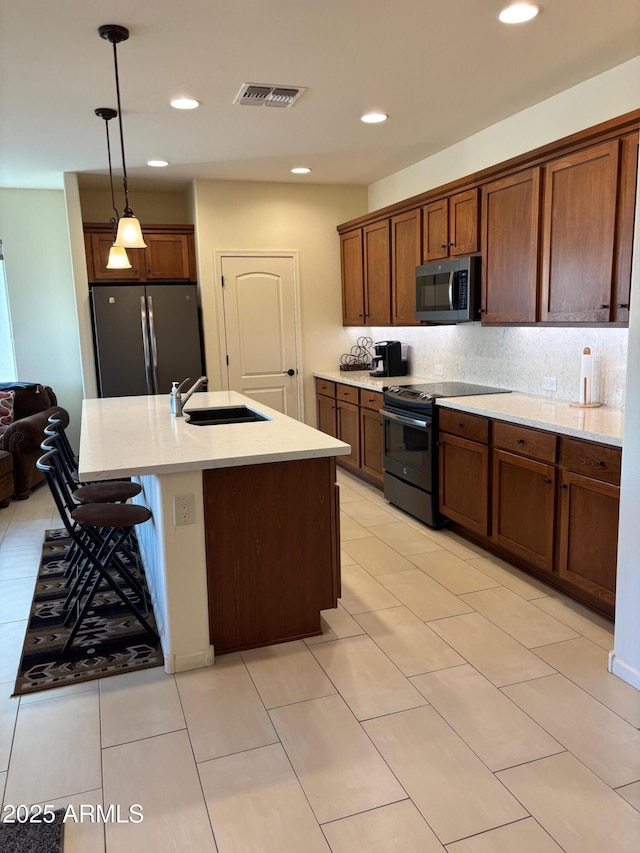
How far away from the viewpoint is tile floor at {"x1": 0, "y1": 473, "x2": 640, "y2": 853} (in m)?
1.74

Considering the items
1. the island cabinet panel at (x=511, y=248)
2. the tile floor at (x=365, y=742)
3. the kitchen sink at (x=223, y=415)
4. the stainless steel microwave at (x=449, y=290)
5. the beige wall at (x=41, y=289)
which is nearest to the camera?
the tile floor at (x=365, y=742)

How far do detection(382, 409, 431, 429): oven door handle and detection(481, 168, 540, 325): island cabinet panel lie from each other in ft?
2.51

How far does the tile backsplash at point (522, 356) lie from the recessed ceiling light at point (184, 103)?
2406mm

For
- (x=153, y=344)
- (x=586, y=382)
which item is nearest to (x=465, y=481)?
(x=586, y=382)

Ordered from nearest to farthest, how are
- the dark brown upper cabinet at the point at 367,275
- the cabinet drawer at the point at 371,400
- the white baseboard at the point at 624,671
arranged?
the white baseboard at the point at 624,671 → the cabinet drawer at the point at 371,400 → the dark brown upper cabinet at the point at 367,275

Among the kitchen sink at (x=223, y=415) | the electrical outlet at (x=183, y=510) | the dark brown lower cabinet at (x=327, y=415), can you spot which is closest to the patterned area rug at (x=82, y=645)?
the electrical outlet at (x=183, y=510)

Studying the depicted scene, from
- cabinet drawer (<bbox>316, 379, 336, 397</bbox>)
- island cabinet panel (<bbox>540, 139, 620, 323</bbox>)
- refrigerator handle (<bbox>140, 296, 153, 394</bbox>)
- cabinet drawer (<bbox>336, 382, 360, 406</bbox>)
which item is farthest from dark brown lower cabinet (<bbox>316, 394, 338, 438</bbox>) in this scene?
island cabinet panel (<bbox>540, 139, 620, 323</bbox>)

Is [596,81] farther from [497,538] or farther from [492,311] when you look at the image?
[497,538]

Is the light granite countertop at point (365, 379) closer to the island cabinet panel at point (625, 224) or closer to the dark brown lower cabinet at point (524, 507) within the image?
the dark brown lower cabinet at point (524, 507)

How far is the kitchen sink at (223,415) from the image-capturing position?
3877mm

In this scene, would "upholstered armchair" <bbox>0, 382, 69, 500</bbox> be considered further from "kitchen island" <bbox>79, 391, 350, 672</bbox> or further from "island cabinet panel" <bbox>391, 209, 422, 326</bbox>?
"island cabinet panel" <bbox>391, 209, 422, 326</bbox>

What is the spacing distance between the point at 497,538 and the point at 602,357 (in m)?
A: 1.19

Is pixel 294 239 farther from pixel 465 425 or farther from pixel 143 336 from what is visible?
pixel 465 425

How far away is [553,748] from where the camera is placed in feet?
6.73
